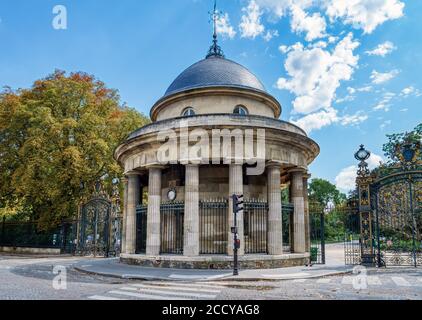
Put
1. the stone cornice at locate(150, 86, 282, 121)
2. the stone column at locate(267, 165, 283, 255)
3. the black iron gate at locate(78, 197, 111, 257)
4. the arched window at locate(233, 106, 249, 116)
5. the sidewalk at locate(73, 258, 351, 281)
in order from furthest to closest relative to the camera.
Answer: the black iron gate at locate(78, 197, 111, 257) < the arched window at locate(233, 106, 249, 116) < the stone cornice at locate(150, 86, 282, 121) < the stone column at locate(267, 165, 283, 255) < the sidewalk at locate(73, 258, 351, 281)

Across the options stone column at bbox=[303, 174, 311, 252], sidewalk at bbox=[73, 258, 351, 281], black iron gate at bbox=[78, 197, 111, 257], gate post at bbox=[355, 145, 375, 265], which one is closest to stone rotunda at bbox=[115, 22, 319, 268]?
stone column at bbox=[303, 174, 311, 252]

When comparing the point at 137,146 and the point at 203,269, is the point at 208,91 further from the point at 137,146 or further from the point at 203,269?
the point at 203,269

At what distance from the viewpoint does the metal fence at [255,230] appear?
17641mm

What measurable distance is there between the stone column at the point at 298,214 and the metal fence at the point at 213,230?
11.8ft

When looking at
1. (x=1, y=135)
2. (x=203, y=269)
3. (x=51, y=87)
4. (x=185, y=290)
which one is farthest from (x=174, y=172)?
(x=1, y=135)

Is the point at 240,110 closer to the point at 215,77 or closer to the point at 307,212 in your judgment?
the point at 215,77

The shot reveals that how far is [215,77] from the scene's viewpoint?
67.1 feet

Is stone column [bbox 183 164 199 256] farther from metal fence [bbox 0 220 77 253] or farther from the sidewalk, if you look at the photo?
metal fence [bbox 0 220 77 253]

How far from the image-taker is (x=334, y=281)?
42.2ft

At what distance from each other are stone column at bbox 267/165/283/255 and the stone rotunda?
1.8 inches

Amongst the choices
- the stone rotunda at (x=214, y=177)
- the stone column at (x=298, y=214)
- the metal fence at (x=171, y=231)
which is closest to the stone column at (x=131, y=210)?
the stone rotunda at (x=214, y=177)

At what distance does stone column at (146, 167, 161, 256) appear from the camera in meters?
17.2

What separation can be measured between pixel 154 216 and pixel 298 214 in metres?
7.20

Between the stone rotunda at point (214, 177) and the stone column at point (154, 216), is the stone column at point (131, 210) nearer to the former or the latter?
Result: the stone rotunda at point (214, 177)
